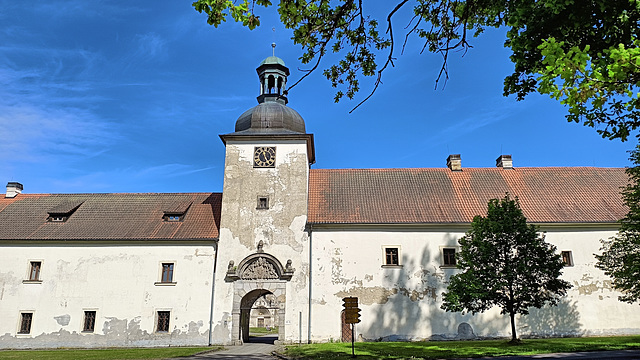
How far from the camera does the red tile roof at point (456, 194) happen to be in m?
24.6

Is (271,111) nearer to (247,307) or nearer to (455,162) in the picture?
(247,307)

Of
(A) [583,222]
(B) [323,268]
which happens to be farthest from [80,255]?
(A) [583,222]

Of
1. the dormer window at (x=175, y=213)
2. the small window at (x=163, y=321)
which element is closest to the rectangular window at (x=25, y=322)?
the small window at (x=163, y=321)

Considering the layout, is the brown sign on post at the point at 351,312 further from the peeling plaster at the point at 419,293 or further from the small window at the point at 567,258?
the small window at the point at 567,258

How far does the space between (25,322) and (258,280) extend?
40.7 feet

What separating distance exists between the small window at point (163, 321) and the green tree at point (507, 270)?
1399 centimetres

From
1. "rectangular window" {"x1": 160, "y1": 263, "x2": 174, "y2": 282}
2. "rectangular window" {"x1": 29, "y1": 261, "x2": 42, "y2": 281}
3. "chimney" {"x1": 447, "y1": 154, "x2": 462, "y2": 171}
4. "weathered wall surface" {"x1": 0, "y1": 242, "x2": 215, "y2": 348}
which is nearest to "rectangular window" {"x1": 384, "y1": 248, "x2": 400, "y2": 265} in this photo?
"chimney" {"x1": 447, "y1": 154, "x2": 462, "y2": 171}

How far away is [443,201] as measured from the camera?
2588 centimetres

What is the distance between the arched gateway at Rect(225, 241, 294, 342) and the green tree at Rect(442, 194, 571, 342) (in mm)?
8504

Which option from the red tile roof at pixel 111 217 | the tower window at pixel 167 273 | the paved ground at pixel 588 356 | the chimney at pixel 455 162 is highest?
the chimney at pixel 455 162

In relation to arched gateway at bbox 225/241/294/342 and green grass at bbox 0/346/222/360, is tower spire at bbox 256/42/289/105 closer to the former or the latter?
arched gateway at bbox 225/241/294/342

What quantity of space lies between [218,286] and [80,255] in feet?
25.9

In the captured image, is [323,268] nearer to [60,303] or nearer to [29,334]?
[60,303]

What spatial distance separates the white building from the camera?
23016 millimetres
